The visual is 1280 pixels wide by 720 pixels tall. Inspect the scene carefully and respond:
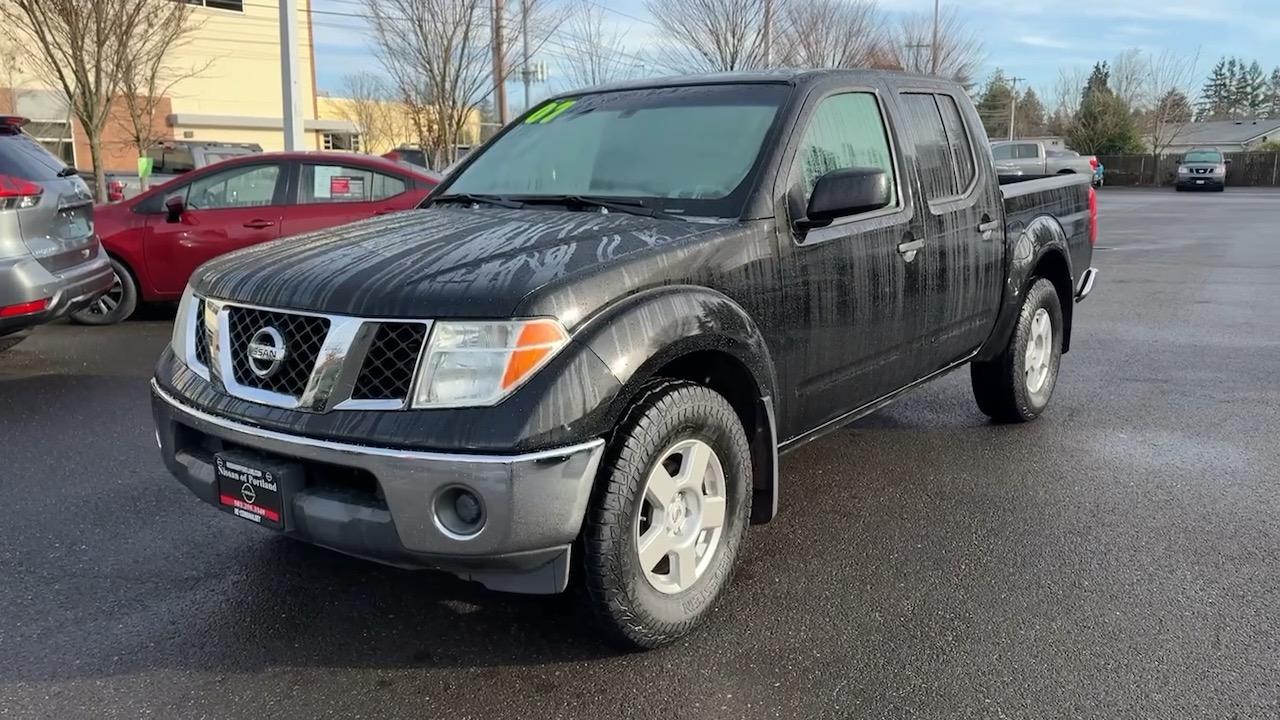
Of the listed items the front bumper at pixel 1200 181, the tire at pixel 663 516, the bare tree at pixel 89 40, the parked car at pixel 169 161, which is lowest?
the tire at pixel 663 516

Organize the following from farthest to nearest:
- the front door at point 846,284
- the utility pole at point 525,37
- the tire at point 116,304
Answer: the utility pole at point 525,37, the tire at point 116,304, the front door at point 846,284

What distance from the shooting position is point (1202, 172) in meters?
41.9

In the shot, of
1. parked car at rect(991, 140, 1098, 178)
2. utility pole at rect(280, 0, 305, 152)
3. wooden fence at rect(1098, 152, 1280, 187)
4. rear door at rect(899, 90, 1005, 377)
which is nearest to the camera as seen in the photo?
rear door at rect(899, 90, 1005, 377)

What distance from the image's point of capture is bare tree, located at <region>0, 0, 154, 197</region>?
13914 mm

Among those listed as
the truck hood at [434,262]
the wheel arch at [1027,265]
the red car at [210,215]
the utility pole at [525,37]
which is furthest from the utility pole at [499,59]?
the truck hood at [434,262]

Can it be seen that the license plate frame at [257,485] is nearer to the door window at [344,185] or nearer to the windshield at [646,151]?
the windshield at [646,151]

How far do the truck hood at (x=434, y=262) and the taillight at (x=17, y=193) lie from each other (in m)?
3.61

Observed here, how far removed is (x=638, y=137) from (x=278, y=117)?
117ft

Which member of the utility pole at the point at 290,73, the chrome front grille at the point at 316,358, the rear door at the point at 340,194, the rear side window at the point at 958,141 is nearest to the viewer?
the chrome front grille at the point at 316,358

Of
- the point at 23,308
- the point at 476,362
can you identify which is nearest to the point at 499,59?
the point at 23,308

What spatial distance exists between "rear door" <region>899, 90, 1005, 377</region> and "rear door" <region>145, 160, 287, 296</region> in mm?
5961

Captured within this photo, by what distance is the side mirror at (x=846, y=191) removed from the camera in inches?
134

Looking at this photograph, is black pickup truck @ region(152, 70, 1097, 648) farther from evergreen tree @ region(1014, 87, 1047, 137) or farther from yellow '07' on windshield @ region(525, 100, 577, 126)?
evergreen tree @ region(1014, 87, 1047, 137)

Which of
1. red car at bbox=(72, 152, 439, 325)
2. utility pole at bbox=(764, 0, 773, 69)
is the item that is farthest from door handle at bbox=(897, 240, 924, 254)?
utility pole at bbox=(764, 0, 773, 69)
